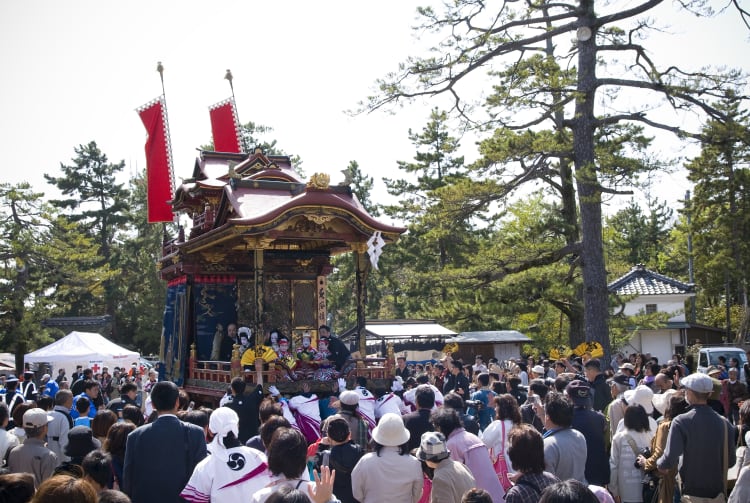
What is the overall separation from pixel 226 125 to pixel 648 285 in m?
24.7

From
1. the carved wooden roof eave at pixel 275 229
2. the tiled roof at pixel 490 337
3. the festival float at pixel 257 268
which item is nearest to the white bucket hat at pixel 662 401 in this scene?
the festival float at pixel 257 268

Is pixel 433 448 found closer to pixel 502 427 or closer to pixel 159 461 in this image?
pixel 502 427

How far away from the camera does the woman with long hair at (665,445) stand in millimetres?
6309

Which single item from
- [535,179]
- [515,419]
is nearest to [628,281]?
[535,179]

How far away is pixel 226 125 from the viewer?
21.9 meters

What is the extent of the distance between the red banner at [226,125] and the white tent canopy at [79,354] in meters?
8.12

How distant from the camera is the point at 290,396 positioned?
1234cm

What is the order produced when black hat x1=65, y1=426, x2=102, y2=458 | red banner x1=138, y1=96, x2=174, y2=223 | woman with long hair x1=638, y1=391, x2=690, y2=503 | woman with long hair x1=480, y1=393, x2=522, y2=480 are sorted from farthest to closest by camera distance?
red banner x1=138, y1=96, x2=174, y2=223 < woman with long hair x1=480, y1=393, x2=522, y2=480 < woman with long hair x1=638, y1=391, x2=690, y2=503 < black hat x1=65, y1=426, x2=102, y2=458

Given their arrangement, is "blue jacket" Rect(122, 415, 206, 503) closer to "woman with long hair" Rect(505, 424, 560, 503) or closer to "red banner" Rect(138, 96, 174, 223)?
"woman with long hair" Rect(505, 424, 560, 503)

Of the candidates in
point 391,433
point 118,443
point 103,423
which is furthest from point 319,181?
point 391,433

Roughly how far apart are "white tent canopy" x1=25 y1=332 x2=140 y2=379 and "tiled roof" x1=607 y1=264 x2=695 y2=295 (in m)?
23.2

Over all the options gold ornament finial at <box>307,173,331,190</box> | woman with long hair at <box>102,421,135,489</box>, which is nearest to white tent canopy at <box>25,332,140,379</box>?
gold ornament finial at <box>307,173,331,190</box>

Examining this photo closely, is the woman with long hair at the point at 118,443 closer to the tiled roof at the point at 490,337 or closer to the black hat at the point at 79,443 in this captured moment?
the black hat at the point at 79,443

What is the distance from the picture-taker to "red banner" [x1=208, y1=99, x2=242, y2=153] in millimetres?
21812
